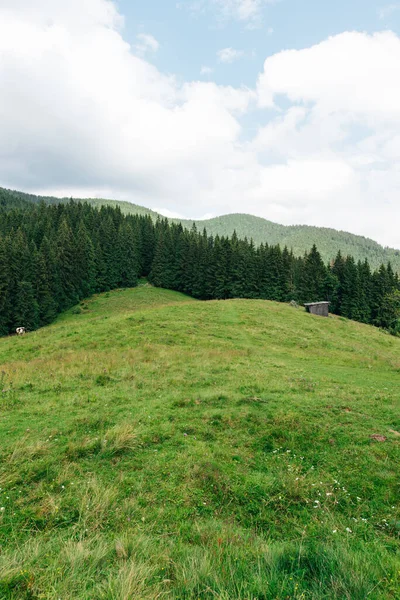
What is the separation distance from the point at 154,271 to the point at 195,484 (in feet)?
305

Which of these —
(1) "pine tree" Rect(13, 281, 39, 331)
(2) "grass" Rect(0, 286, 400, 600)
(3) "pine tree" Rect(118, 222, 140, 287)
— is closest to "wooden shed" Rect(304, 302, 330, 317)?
(2) "grass" Rect(0, 286, 400, 600)

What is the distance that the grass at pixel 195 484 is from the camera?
371cm

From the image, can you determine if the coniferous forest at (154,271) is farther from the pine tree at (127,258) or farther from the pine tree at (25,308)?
the pine tree at (127,258)

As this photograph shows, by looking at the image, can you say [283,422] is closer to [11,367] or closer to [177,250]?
[11,367]

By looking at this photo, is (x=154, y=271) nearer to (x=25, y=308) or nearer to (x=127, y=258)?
(x=127, y=258)

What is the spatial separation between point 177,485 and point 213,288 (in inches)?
3176

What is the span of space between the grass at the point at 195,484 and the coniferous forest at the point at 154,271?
52920 mm

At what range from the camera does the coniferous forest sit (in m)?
61.8

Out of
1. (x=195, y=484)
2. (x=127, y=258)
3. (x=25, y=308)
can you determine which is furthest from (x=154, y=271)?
(x=195, y=484)

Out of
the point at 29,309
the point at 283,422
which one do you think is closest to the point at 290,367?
the point at 283,422

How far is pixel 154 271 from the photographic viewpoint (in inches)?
3834

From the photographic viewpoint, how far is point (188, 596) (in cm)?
346

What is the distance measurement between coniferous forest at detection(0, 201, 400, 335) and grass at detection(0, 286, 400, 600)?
52.9 metres

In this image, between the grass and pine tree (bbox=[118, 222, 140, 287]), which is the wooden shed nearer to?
the grass
